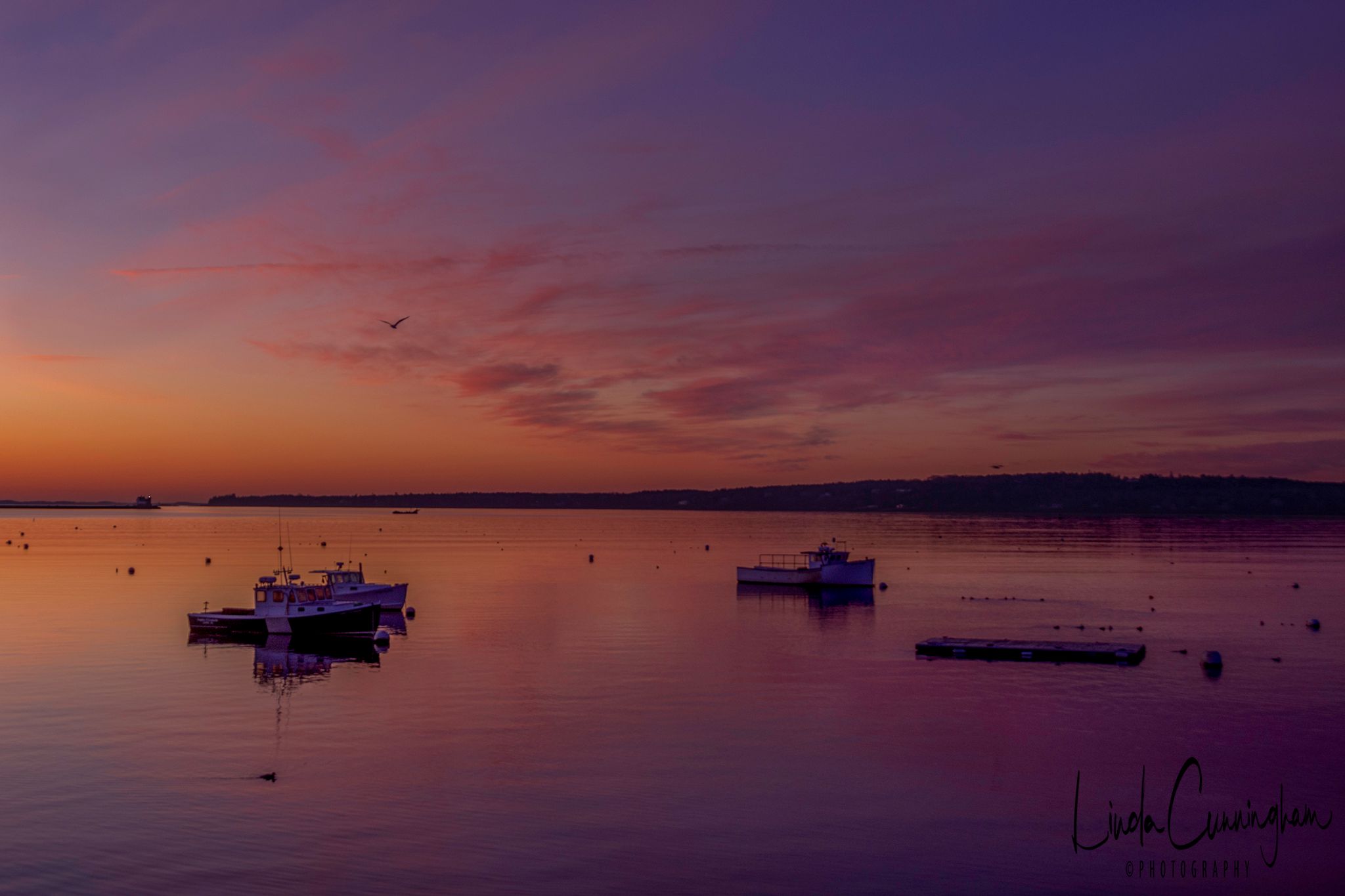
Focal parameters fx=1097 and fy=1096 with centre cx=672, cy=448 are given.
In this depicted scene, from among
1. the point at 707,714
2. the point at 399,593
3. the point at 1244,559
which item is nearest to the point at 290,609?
the point at 399,593

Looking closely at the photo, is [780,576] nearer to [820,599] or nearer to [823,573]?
[823,573]

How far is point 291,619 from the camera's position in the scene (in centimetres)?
7162

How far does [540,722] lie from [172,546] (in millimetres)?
173251

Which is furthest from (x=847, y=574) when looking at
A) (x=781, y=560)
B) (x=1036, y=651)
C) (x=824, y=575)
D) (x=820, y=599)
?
(x=781, y=560)

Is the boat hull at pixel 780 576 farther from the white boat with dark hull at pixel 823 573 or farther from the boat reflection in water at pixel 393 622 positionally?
the boat reflection in water at pixel 393 622

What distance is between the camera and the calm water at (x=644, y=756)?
91.0 ft

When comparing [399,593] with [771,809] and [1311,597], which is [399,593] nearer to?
[771,809]

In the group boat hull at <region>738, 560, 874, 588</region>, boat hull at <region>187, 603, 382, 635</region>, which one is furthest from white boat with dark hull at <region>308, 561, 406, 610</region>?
boat hull at <region>738, 560, 874, 588</region>

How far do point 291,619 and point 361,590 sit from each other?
820 cm

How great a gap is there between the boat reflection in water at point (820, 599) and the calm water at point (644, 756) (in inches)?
289

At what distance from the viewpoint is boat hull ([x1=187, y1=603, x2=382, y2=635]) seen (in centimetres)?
7156

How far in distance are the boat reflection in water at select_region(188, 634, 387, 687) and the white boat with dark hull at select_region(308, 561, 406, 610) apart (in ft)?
17.2

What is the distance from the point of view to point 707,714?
4638 centimetres

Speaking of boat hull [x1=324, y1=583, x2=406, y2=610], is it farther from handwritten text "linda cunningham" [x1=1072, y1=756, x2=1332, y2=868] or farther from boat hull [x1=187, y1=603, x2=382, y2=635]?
handwritten text "linda cunningham" [x1=1072, y1=756, x2=1332, y2=868]
